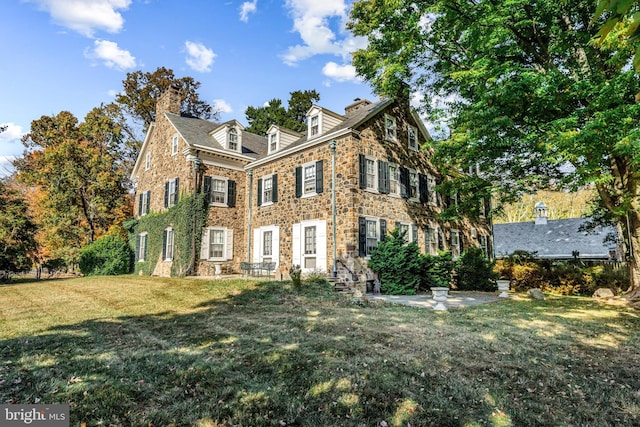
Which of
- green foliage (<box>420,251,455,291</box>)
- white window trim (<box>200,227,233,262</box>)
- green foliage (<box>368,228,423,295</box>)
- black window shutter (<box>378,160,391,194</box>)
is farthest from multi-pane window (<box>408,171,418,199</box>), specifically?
white window trim (<box>200,227,233,262</box>)

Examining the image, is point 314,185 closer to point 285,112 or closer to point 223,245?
point 223,245

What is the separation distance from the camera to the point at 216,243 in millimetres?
17172

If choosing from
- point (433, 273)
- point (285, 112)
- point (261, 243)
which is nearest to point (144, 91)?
point (285, 112)

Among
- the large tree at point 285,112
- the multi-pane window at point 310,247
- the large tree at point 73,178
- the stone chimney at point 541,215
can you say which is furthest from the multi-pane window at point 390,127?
the stone chimney at point 541,215

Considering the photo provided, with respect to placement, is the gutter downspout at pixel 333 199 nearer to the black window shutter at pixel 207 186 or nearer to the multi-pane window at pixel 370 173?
the multi-pane window at pixel 370 173

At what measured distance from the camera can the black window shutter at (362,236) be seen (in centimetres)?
1313

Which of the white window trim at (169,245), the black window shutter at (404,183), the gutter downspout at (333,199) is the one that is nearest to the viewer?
the gutter downspout at (333,199)

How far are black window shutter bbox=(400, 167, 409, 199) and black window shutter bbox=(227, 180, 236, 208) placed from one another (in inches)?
345

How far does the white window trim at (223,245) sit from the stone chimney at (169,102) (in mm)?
8678

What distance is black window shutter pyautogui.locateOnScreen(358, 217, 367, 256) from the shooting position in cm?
1313

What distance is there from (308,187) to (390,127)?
4.89 m

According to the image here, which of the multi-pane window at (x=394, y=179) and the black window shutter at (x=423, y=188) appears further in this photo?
the black window shutter at (x=423, y=188)

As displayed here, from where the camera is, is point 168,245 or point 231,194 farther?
point 231,194

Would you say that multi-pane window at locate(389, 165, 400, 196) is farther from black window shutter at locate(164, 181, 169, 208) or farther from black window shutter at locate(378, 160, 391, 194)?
black window shutter at locate(164, 181, 169, 208)
